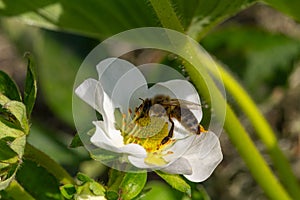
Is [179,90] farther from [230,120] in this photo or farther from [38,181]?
[38,181]

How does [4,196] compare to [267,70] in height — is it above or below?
above

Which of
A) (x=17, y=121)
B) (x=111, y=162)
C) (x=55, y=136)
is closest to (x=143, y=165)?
(x=111, y=162)

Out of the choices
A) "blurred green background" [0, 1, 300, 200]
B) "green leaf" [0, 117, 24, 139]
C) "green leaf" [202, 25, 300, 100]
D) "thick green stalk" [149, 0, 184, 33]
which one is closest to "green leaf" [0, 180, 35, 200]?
"green leaf" [0, 117, 24, 139]

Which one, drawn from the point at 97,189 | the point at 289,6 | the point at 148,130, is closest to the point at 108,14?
the point at 289,6

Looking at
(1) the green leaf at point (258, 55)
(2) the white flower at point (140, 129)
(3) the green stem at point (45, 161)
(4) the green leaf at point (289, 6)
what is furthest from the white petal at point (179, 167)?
(1) the green leaf at point (258, 55)

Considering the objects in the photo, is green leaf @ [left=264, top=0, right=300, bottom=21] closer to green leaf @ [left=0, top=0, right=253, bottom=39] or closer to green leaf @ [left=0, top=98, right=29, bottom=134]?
green leaf @ [left=0, top=0, right=253, bottom=39]

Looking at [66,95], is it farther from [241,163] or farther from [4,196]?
[4,196]
